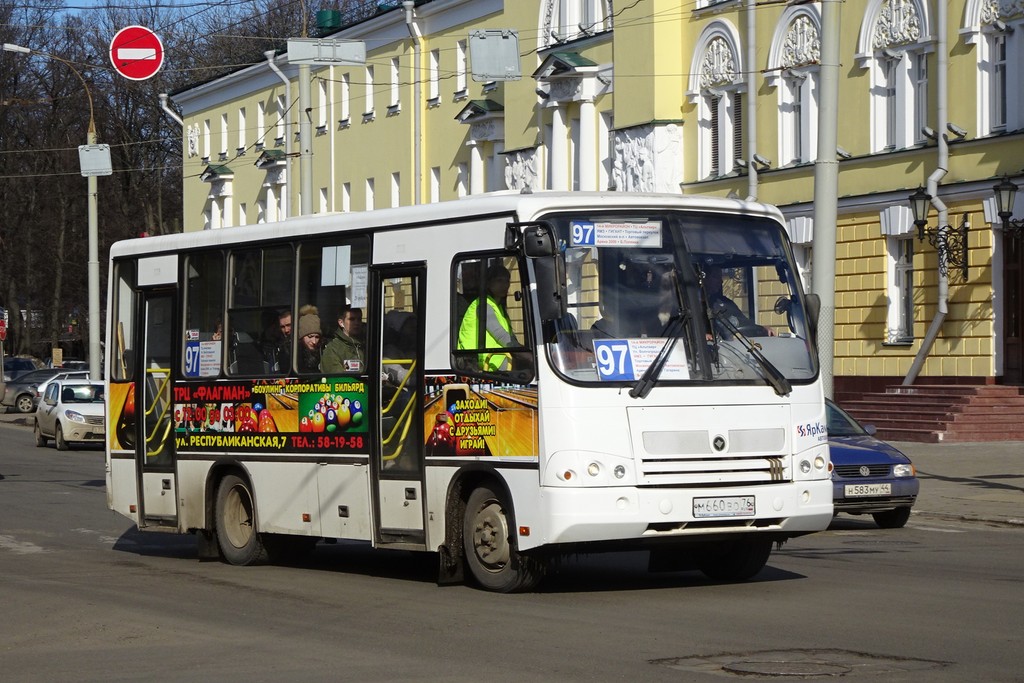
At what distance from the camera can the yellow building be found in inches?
1288

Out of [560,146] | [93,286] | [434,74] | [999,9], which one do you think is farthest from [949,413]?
[434,74]

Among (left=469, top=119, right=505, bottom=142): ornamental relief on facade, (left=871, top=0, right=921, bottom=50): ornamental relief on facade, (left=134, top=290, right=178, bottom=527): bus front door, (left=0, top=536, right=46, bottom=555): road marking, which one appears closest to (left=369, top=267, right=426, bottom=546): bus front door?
(left=134, top=290, right=178, bottom=527): bus front door

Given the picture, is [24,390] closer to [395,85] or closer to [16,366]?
[16,366]

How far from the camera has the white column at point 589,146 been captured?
4484cm

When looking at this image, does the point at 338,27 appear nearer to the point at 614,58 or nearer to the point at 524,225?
the point at 614,58

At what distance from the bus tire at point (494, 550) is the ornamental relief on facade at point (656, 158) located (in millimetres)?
29220

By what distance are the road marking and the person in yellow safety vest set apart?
225 inches

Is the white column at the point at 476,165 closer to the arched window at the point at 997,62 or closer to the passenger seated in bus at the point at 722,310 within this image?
the arched window at the point at 997,62

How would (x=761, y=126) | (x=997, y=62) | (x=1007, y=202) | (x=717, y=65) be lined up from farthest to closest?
(x=717, y=65) < (x=761, y=126) < (x=997, y=62) < (x=1007, y=202)

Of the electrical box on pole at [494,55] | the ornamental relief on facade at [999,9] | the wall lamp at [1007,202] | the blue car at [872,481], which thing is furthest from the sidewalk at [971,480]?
the electrical box on pole at [494,55]

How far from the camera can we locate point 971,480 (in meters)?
23.8

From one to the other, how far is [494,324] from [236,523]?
407 centimetres

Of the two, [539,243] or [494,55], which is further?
[494,55]

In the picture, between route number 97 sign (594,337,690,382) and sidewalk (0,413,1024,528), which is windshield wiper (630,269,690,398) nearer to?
route number 97 sign (594,337,690,382)
